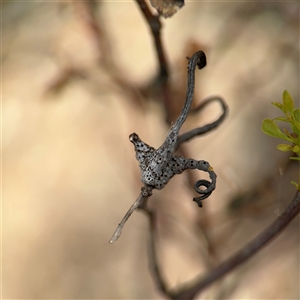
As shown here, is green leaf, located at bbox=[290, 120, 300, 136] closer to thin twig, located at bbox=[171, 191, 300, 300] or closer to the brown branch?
thin twig, located at bbox=[171, 191, 300, 300]

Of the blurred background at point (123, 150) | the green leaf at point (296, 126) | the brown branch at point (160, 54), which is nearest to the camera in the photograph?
the green leaf at point (296, 126)

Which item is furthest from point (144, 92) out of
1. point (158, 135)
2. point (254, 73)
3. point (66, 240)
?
point (66, 240)

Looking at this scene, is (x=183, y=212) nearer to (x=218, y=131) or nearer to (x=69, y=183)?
(x=218, y=131)

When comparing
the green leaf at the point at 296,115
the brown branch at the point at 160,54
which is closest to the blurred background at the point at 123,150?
the brown branch at the point at 160,54

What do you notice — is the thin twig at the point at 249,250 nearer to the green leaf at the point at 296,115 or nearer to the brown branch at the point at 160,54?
the green leaf at the point at 296,115

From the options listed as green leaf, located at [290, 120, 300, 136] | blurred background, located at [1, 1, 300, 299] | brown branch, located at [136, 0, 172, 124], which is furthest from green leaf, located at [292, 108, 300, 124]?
blurred background, located at [1, 1, 300, 299]
